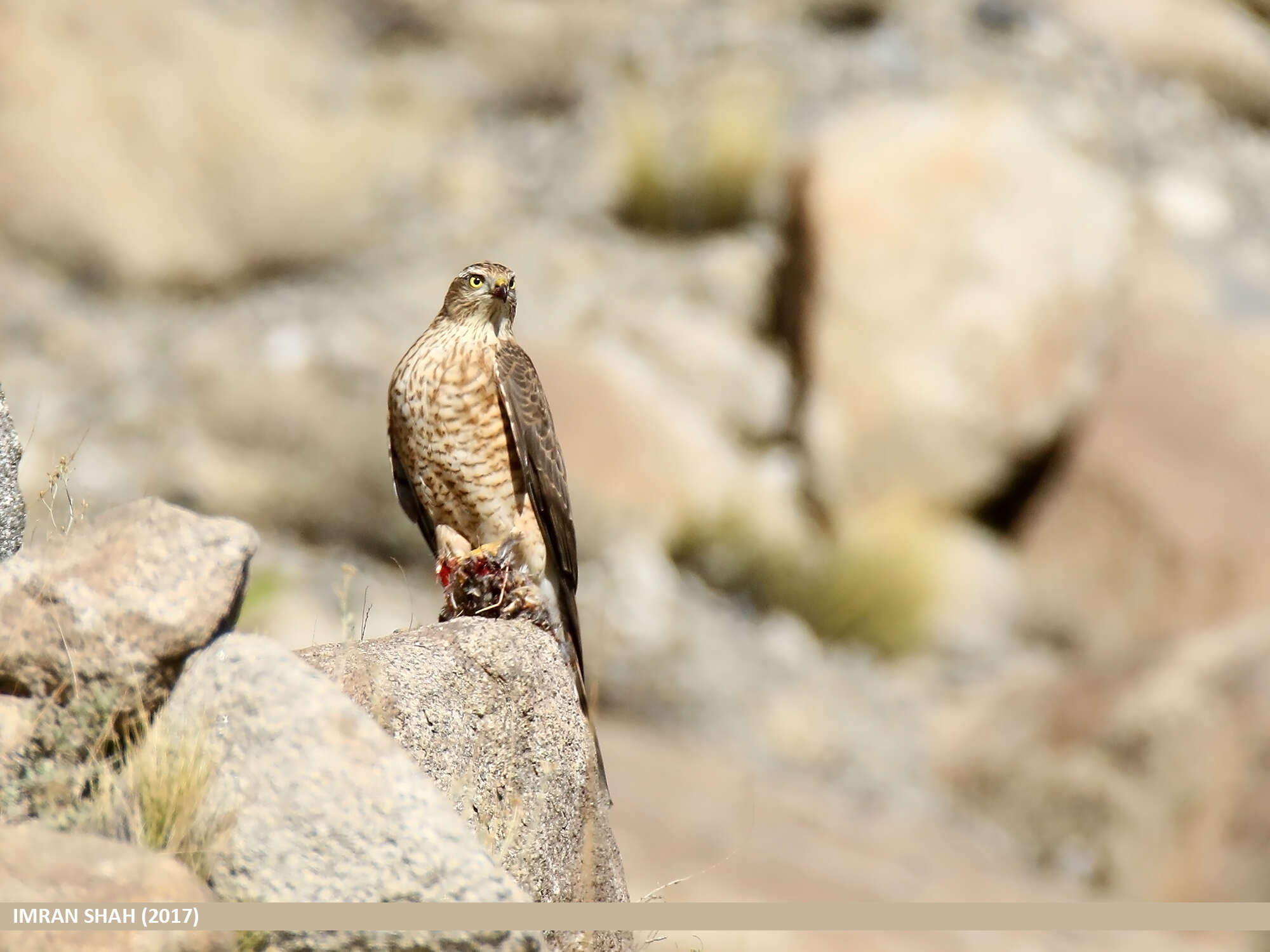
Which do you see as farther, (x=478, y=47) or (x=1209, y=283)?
(x=478, y=47)

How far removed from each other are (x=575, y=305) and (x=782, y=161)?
325 centimetres

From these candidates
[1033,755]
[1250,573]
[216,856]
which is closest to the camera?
[216,856]

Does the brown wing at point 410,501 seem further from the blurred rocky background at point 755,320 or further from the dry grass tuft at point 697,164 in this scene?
the dry grass tuft at point 697,164

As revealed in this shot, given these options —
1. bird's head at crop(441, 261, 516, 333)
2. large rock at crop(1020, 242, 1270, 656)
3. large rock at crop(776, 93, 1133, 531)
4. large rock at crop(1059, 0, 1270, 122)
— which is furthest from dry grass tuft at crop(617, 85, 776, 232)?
bird's head at crop(441, 261, 516, 333)

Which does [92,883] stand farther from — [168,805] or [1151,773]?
[1151,773]

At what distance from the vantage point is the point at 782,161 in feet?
57.7

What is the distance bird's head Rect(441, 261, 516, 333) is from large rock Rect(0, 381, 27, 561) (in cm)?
211

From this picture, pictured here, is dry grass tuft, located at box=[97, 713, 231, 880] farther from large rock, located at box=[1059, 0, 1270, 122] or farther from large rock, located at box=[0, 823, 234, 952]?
large rock, located at box=[1059, 0, 1270, 122]

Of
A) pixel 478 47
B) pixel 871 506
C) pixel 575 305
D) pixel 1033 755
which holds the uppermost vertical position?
pixel 478 47

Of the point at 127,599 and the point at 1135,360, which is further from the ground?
the point at 1135,360

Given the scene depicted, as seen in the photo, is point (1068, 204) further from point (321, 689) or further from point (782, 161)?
point (321, 689)

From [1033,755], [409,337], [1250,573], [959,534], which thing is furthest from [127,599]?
[959,534]

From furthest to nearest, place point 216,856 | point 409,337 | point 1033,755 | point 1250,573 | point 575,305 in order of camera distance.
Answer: point 575,305
point 409,337
point 1250,573
point 1033,755
point 216,856

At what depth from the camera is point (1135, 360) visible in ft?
53.7
